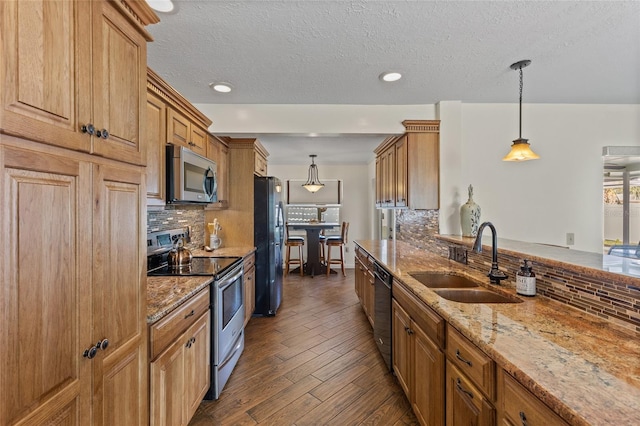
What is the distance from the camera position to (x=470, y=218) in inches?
109

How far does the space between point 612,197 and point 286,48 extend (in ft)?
12.9

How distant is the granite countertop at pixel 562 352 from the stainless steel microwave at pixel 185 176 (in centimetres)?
182

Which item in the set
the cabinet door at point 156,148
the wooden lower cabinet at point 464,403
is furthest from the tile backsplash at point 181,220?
the wooden lower cabinet at point 464,403

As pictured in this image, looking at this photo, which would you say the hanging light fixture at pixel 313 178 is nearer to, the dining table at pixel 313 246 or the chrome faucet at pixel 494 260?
the dining table at pixel 313 246

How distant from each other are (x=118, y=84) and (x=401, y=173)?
2.76 meters

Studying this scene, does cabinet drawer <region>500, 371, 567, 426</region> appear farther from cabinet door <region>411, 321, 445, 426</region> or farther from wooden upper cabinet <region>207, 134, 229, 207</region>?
wooden upper cabinet <region>207, 134, 229, 207</region>

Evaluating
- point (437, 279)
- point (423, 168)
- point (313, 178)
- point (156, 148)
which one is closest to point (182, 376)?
point (156, 148)

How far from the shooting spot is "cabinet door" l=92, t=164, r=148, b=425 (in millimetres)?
985

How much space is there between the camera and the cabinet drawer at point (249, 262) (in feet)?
10.1

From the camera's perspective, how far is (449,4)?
154 centimetres

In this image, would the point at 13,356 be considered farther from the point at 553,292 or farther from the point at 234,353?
the point at 553,292

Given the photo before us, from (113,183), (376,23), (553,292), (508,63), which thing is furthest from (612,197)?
(113,183)

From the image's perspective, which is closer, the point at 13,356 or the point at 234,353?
the point at 13,356

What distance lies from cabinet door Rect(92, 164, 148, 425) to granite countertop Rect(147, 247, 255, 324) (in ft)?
0.50
